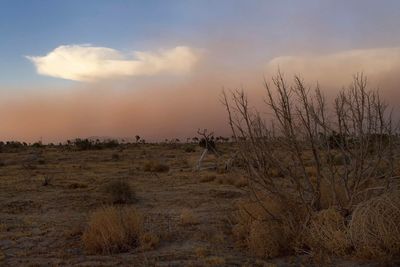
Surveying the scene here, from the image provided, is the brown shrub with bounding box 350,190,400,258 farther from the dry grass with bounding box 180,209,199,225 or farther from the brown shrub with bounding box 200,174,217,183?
the brown shrub with bounding box 200,174,217,183

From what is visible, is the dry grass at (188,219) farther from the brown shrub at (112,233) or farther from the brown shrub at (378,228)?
the brown shrub at (378,228)

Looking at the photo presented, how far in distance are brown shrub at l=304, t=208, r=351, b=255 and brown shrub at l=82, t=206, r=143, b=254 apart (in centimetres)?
324

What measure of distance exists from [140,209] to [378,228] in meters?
7.73

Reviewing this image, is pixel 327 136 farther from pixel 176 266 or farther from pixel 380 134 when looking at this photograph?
pixel 176 266

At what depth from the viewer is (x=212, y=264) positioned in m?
8.79

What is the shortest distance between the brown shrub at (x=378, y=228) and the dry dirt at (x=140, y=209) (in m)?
1.04

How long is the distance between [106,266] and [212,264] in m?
1.71

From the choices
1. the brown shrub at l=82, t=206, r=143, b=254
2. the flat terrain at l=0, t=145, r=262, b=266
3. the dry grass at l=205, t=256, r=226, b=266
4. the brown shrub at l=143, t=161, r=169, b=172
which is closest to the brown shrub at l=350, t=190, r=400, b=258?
the flat terrain at l=0, t=145, r=262, b=266

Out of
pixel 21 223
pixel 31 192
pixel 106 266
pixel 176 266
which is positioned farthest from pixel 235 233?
pixel 31 192

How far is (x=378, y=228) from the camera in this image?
8.41m

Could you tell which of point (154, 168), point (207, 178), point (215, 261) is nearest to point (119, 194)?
point (207, 178)

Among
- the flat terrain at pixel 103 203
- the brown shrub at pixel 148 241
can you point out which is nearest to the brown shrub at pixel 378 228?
the flat terrain at pixel 103 203

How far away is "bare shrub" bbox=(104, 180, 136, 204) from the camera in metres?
16.0

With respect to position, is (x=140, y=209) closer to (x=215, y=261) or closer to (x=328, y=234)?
(x=215, y=261)
